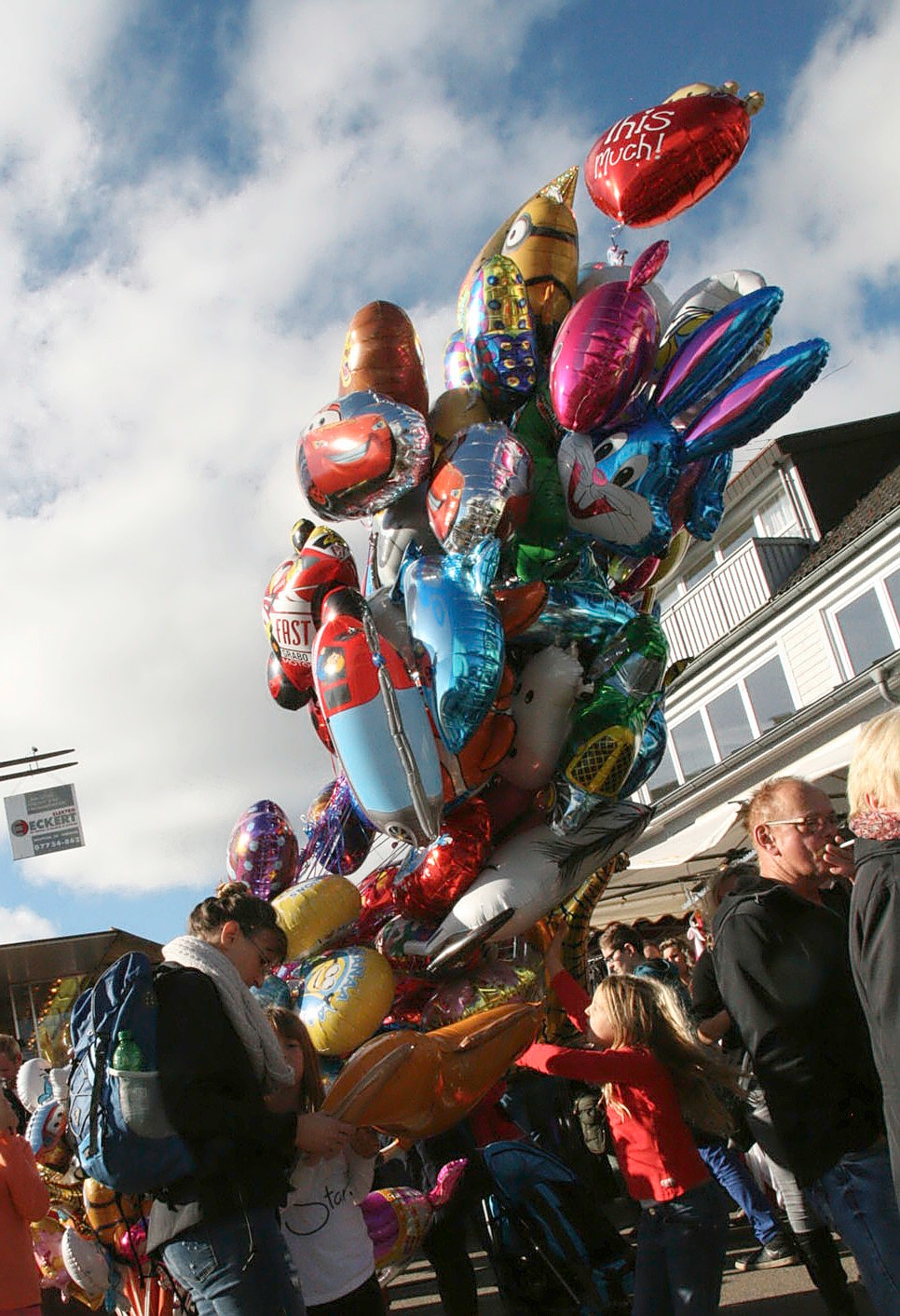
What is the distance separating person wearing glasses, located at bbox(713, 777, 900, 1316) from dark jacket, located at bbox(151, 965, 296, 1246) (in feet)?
3.70

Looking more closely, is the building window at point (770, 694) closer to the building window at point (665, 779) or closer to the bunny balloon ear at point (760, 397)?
the building window at point (665, 779)

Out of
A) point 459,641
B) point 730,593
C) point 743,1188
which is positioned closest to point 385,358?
point 459,641

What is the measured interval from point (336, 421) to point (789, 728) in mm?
8344

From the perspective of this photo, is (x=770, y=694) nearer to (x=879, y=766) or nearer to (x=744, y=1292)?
(x=744, y=1292)

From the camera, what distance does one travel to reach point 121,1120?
214 cm

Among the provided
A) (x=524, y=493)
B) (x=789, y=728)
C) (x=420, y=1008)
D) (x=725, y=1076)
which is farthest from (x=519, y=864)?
(x=789, y=728)

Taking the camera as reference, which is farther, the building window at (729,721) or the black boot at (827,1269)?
the building window at (729,721)

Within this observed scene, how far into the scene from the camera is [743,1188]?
4.98 meters

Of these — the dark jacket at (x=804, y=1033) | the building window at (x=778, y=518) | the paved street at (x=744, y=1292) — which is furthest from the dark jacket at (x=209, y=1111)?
the building window at (x=778, y=518)

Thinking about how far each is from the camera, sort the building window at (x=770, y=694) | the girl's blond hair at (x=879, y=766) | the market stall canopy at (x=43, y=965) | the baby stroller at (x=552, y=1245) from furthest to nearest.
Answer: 1. the building window at (x=770, y=694)
2. the market stall canopy at (x=43, y=965)
3. the baby stroller at (x=552, y=1245)
4. the girl's blond hair at (x=879, y=766)

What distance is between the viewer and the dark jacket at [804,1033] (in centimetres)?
245

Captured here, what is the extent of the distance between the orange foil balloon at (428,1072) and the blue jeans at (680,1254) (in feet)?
1.94

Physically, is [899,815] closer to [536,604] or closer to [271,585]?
[536,604]

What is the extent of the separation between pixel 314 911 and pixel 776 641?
1036 cm
